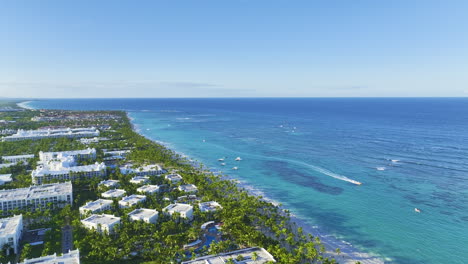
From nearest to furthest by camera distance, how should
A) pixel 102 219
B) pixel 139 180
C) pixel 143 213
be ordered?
pixel 102 219 < pixel 143 213 < pixel 139 180

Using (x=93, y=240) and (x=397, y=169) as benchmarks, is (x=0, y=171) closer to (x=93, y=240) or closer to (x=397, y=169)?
(x=93, y=240)

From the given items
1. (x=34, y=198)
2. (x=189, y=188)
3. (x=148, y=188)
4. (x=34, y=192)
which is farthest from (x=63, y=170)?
(x=189, y=188)

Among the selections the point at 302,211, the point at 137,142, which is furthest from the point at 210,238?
the point at 137,142

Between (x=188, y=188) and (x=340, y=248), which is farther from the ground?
(x=188, y=188)

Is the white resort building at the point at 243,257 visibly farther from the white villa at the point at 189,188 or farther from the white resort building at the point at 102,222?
the white villa at the point at 189,188

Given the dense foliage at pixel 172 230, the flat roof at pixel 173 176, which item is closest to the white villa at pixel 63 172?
the dense foliage at pixel 172 230

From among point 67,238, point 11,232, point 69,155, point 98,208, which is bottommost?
point 67,238

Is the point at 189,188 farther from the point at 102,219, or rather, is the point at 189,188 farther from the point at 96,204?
the point at 102,219
